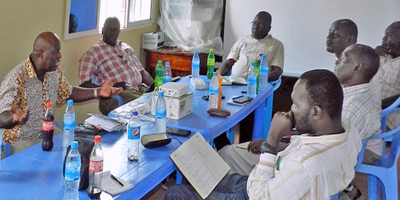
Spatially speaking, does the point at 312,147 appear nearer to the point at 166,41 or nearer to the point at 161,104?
the point at 161,104

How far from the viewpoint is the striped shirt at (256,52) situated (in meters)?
4.69

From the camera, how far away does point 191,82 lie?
3775mm

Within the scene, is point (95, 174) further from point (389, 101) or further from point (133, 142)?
point (389, 101)

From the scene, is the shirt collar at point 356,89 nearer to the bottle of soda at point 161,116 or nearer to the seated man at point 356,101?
the seated man at point 356,101

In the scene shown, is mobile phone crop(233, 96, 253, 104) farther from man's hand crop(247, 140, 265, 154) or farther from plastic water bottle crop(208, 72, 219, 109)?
man's hand crop(247, 140, 265, 154)

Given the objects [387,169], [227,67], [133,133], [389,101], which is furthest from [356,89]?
[227,67]

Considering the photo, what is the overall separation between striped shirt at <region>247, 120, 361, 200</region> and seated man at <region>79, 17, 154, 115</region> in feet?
6.99

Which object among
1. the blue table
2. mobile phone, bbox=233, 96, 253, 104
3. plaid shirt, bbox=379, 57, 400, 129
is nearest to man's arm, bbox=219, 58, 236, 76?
mobile phone, bbox=233, 96, 253, 104

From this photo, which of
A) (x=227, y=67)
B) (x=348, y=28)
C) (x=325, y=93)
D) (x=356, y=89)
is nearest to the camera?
(x=325, y=93)

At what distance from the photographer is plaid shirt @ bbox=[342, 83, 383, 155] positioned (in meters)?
2.66

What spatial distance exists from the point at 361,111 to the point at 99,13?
8.84 feet

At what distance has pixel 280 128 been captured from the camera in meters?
2.48

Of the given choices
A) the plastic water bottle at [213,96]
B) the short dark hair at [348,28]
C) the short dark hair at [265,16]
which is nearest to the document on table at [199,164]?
the plastic water bottle at [213,96]

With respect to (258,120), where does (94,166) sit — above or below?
above
